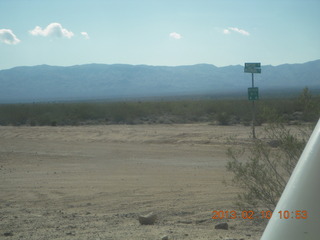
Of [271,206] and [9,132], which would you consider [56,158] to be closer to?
[271,206]

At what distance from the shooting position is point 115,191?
33.2 ft

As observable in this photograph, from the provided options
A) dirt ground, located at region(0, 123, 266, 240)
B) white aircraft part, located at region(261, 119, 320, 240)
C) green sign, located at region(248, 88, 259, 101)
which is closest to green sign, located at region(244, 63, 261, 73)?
green sign, located at region(248, 88, 259, 101)

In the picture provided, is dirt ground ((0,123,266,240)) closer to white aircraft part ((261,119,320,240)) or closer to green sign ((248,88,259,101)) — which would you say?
green sign ((248,88,259,101))

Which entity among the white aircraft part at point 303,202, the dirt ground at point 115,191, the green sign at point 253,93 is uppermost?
the green sign at point 253,93

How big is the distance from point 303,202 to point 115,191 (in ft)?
25.0

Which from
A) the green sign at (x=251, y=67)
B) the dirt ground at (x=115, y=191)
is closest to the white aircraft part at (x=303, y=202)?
the dirt ground at (x=115, y=191)

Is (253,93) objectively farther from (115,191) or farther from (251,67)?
(115,191)

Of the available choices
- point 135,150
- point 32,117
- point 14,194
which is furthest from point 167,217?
point 32,117

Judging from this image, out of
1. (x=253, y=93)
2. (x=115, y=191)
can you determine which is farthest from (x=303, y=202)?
(x=253, y=93)

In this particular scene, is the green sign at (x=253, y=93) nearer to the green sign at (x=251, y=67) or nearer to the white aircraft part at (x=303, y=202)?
the green sign at (x=251, y=67)

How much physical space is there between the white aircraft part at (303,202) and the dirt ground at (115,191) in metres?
3.19

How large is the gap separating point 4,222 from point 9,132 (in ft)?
71.1

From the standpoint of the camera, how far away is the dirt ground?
6785 mm

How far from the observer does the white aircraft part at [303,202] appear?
2779 mm
